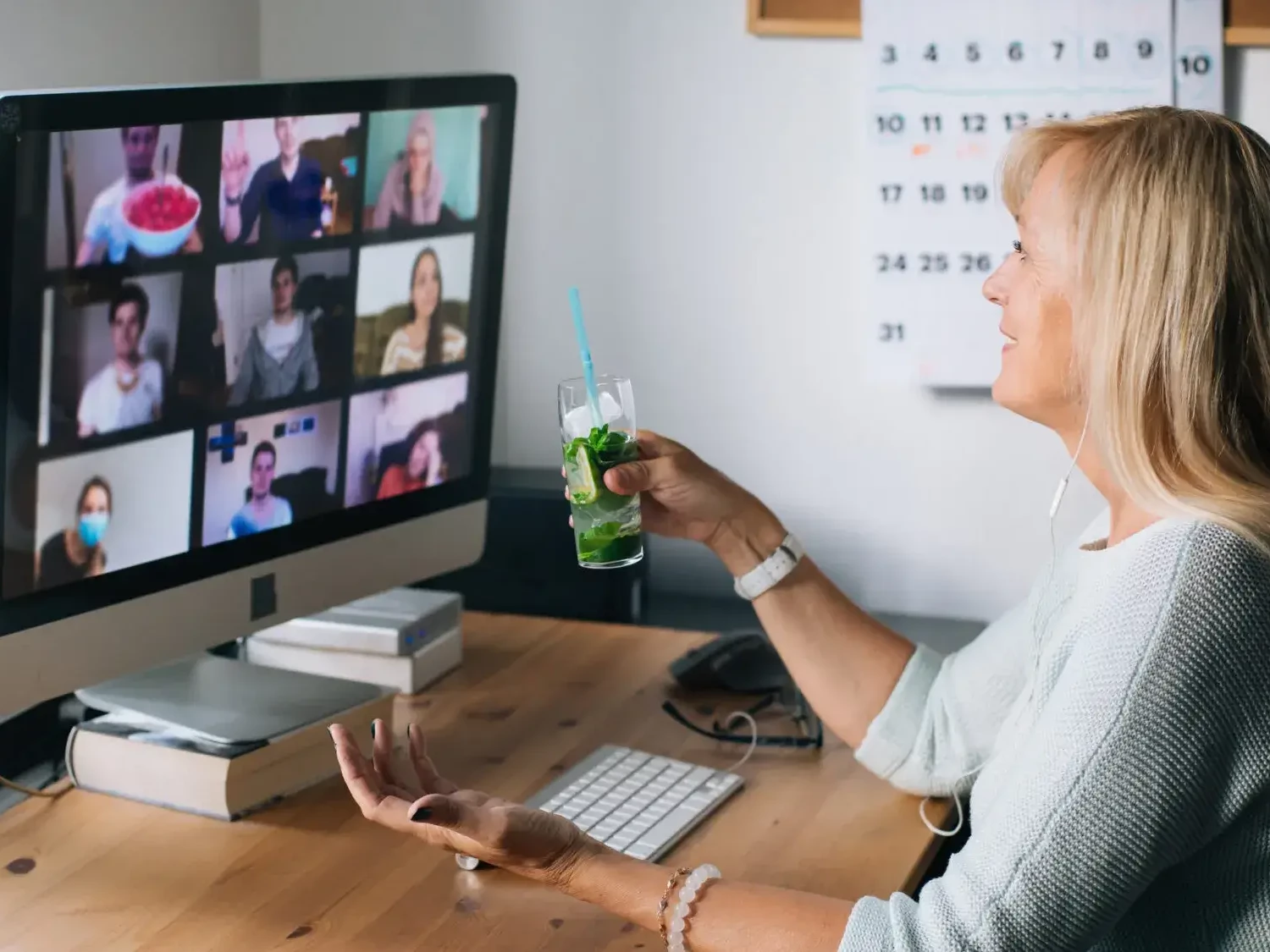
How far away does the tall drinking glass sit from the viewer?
1403 mm

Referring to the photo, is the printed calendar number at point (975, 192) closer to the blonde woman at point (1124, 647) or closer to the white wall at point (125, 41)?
the blonde woman at point (1124, 647)

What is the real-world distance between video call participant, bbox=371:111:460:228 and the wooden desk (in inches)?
20.5

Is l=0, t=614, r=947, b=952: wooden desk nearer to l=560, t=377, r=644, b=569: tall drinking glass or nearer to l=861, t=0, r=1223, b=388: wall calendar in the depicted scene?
l=560, t=377, r=644, b=569: tall drinking glass

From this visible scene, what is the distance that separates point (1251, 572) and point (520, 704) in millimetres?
856

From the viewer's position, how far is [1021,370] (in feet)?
3.98

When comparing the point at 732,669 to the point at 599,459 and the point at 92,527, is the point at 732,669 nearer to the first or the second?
the point at 599,459

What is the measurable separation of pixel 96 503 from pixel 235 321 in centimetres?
21

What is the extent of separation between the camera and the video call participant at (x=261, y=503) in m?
1.45

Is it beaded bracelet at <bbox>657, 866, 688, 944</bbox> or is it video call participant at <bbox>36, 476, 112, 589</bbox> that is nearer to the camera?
beaded bracelet at <bbox>657, 866, 688, 944</bbox>

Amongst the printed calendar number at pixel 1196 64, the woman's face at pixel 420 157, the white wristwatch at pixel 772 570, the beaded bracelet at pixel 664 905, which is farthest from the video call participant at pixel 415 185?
the printed calendar number at pixel 1196 64

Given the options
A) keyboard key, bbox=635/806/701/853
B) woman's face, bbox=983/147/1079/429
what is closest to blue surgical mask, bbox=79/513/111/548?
keyboard key, bbox=635/806/701/853

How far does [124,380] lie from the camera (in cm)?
131

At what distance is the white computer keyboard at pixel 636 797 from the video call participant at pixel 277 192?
57 centimetres

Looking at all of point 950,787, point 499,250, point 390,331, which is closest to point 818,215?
point 499,250
